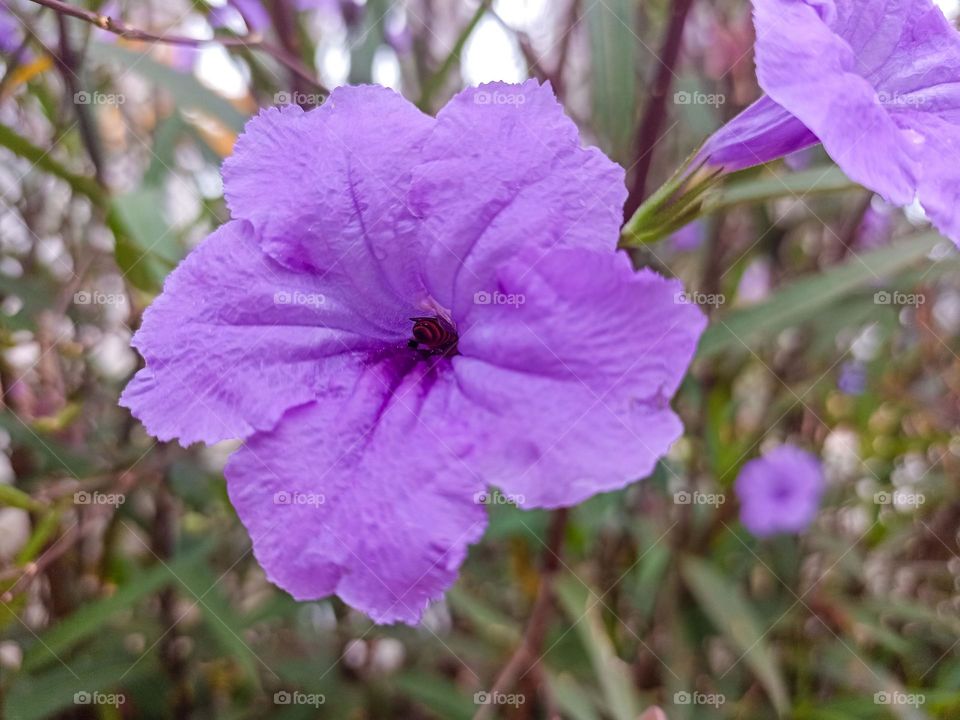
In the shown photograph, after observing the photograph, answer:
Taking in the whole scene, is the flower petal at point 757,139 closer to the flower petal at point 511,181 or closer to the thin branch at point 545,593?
the flower petal at point 511,181

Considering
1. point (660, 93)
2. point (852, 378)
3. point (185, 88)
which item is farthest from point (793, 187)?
point (852, 378)

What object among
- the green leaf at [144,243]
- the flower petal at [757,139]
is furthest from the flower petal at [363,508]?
the green leaf at [144,243]

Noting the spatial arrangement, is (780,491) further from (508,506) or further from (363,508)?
(363,508)

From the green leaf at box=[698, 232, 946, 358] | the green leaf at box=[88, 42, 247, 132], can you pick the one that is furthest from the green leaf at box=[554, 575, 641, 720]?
the green leaf at box=[88, 42, 247, 132]

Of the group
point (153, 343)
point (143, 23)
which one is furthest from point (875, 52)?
point (143, 23)

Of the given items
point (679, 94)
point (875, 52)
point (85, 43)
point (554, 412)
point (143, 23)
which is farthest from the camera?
point (143, 23)

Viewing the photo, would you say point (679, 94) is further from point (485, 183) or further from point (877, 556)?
point (877, 556)

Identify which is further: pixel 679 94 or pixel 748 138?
pixel 679 94
